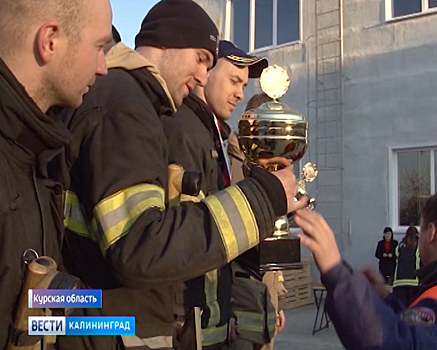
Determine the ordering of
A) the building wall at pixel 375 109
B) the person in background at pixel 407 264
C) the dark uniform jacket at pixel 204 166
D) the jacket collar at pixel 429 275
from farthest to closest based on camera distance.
→ the building wall at pixel 375 109
the person in background at pixel 407 264
the dark uniform jacket at pixel 204 166
the jacket collar at pixel 429 275

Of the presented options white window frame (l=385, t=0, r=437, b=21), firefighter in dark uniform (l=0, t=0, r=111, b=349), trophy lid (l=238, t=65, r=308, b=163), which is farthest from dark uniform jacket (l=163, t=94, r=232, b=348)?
white window frame (l=385, t=0, r=437, b=21)

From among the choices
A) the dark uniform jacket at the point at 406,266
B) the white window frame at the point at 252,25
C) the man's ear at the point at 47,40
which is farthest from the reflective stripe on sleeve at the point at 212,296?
the white window frame at the point at 252,25

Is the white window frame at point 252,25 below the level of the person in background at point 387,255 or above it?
above

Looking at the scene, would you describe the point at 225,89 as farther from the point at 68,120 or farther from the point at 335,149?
the point at 335,149

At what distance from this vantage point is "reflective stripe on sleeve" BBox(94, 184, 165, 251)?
1.54m

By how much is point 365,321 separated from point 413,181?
8799mm

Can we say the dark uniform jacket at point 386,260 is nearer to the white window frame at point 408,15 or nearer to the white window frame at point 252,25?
the white window frame at point 408,15

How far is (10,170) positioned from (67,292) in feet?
1.05

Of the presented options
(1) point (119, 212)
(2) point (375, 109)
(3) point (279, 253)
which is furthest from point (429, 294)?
(2) point (375, 109)

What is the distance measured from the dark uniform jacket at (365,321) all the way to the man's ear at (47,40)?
3.14ft

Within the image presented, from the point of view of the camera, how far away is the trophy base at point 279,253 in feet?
7.46

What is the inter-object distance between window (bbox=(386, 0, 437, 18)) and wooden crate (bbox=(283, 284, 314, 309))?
4903 millimetres

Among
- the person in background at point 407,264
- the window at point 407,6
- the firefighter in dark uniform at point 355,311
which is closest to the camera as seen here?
the firefighter in dark uniform at point 355,311

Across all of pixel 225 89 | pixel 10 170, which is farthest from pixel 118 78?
pixel 225 89
